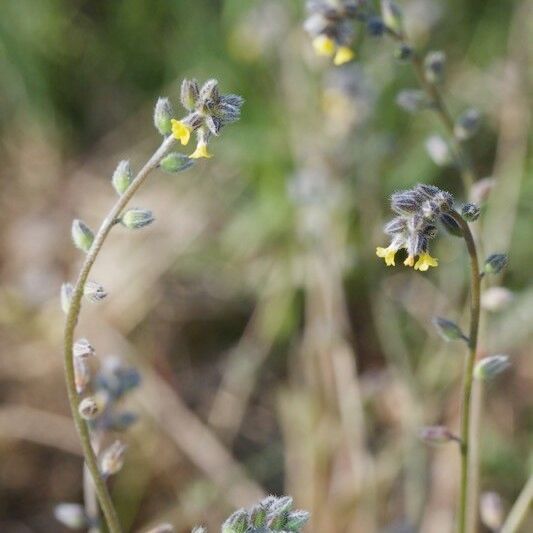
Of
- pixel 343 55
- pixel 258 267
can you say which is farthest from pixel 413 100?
pixel 258 267

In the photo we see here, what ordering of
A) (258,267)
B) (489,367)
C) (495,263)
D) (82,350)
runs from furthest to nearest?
1. (258,267)
2. (489,367)
3. (495,263)
4. (82,350)

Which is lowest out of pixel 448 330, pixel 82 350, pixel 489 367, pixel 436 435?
pixel 436 435

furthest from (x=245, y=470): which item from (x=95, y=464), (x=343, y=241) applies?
(x=95, y=464)

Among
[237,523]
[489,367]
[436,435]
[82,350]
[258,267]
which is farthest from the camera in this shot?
[258,267]

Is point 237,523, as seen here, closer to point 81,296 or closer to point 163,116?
point 81,296

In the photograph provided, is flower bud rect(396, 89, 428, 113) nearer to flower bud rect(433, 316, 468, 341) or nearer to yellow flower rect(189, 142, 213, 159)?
flower bud rect(433, 316, 468, 341)

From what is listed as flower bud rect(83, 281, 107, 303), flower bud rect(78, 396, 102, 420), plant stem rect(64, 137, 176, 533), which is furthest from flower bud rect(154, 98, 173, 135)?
flower bud rect(78, 396, 102, 420)

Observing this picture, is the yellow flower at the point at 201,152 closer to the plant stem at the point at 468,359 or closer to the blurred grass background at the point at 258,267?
the plant stem at the point at 468,359

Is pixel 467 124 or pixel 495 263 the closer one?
pixel 495 263
